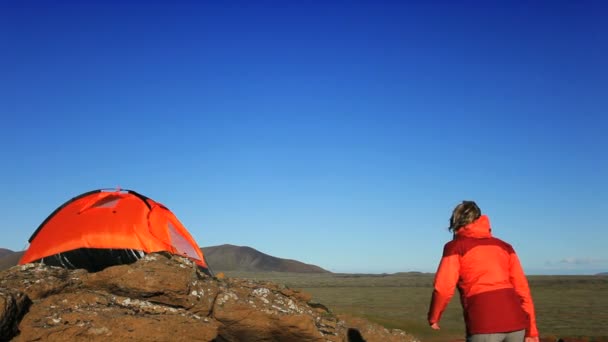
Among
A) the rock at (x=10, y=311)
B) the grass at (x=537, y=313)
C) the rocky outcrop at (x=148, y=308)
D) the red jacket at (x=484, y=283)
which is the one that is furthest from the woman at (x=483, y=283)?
the grass at (x=537, y=313)

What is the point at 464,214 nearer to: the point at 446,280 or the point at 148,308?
the point at 446,280

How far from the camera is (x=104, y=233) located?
41.4ft

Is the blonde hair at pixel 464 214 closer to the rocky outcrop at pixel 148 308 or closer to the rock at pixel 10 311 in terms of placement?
the rocky outcrop at pixel 148 308

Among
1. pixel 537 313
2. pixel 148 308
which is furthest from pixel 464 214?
pixel 537 313

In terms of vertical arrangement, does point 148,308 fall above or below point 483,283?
below

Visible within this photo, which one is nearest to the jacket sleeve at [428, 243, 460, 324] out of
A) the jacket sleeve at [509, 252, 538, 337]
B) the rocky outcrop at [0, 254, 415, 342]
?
the jacket sleeve at [509, 252, 538, 337]

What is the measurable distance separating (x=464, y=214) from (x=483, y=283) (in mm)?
770

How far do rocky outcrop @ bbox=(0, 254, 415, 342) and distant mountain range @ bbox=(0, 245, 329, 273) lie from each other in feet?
341

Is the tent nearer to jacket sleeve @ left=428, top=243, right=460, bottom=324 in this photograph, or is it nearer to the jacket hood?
jacket sleeve @ left=428, top=243, right=460, bottom=324

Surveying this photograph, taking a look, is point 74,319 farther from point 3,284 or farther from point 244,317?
point 244,317

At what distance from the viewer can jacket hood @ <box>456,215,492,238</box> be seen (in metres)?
6.17

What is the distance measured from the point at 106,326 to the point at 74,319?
1.51 ft

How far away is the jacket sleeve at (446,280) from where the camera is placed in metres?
6.05

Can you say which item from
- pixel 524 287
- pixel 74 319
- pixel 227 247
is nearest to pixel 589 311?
pixel 524 287
